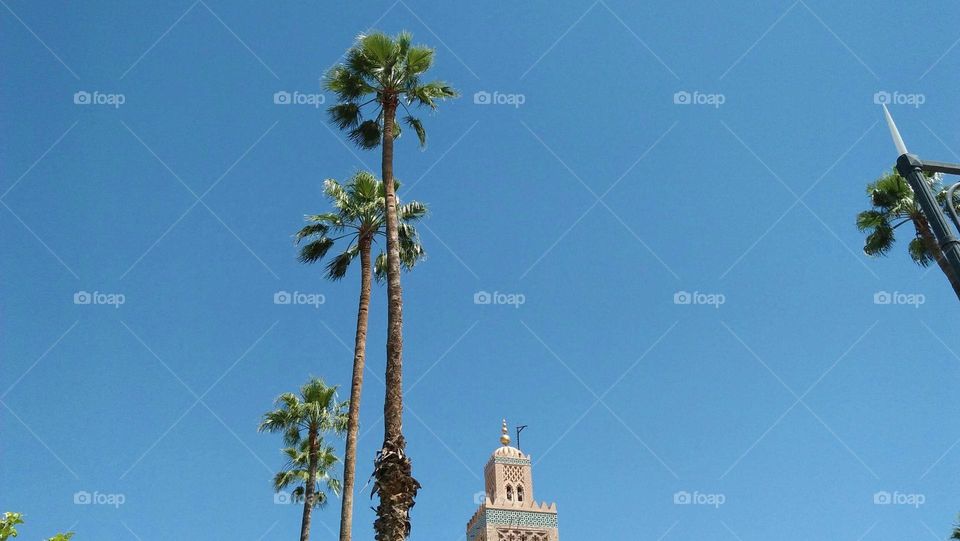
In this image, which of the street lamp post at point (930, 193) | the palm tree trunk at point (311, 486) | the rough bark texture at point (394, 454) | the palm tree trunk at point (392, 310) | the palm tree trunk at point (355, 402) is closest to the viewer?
the street lamp post at point (930, 193)

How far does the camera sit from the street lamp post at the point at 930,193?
222 inches

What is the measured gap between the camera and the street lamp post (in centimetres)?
563

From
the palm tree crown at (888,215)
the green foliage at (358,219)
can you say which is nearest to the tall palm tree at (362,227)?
the green foliage at (358,219)

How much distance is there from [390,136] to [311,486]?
13.2m

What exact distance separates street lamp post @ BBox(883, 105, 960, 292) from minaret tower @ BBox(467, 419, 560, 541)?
23.5 m

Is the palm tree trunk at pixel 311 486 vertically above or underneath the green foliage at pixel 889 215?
underneath

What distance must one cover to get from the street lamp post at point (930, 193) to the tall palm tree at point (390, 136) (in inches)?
341

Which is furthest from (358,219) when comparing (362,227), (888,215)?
(888,215)

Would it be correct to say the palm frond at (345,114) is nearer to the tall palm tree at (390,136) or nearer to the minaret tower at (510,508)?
the tall palm tree at (390,136)

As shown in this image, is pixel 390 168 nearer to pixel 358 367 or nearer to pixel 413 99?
pixel 413 99

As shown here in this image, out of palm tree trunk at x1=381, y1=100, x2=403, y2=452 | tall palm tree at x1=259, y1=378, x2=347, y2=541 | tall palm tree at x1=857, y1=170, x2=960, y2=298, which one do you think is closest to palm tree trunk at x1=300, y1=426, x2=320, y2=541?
tall palm tree at x1=259, y1=378, x2=347, y2=541

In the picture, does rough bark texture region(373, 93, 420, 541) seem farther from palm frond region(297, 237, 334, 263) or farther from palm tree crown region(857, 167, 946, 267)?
palm tree crown region(857, 167, 946, 267)

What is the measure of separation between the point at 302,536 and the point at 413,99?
13907 mm

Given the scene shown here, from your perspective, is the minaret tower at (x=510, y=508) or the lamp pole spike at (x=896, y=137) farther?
the minaret tower at (x=510, y=508)
